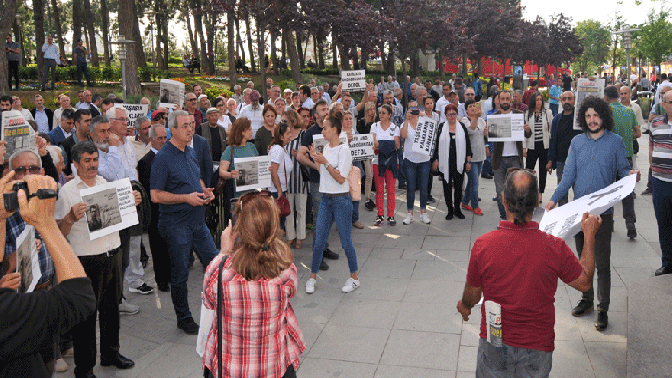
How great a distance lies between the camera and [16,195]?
219 centimetres

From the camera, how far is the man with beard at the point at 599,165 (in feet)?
17.4

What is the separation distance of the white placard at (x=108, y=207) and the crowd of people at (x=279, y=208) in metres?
0.12

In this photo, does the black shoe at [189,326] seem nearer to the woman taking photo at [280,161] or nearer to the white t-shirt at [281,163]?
the woman taking photo at [280,161]

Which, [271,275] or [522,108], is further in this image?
[522,108]

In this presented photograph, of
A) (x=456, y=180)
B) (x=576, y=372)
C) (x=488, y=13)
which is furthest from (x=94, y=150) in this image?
(x=488, y=13)

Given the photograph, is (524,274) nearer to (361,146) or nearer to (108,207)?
(108,207)

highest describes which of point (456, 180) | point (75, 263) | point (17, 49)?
point (17, 49)

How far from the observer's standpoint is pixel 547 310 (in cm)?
308

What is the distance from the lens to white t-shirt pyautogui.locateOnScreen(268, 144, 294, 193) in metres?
7.74

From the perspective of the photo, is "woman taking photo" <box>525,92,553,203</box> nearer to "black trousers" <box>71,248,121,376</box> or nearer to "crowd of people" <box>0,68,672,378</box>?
"crowd of people" <box>0,68,672,378</box>

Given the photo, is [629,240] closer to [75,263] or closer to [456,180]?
[456,180]

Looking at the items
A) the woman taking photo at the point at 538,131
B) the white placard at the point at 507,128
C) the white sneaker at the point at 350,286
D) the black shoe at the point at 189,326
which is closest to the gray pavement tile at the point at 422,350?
the white sneaker at the point at 350,286

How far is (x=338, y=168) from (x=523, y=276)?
375cm

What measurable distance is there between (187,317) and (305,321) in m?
1.18
